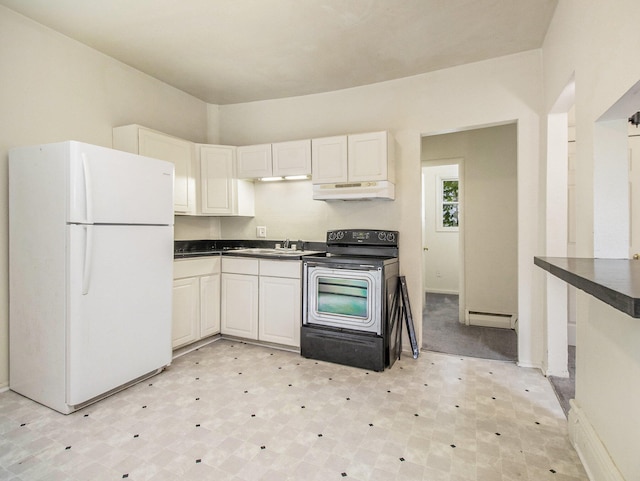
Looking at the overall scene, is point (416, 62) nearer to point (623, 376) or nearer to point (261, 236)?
point (261, 236)

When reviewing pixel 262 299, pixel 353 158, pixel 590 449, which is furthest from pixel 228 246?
pixel 590 449

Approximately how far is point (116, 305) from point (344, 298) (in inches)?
70.0

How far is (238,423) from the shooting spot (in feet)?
6.74

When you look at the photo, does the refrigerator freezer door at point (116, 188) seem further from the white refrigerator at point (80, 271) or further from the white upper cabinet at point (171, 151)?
the white upper cabinet at point (171, 151)

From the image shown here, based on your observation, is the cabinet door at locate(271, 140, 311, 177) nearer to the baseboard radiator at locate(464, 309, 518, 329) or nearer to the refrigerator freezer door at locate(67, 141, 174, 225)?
the refrigerator freezer door at locate(67, 141, 174, 225)

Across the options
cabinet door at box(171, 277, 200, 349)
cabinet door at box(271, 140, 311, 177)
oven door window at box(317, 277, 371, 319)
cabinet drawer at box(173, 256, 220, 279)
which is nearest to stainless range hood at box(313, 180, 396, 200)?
cabinet door at box(271, 140, 311, 177)

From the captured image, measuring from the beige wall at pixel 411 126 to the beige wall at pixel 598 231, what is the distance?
80cm

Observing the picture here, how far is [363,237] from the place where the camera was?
3381 millimetres

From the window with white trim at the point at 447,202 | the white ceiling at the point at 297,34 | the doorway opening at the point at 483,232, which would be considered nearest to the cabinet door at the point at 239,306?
the doorway opening at the point at 483,232

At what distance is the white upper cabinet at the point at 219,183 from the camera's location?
144 inches

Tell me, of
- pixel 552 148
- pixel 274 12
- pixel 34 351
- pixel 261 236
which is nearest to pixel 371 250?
pixel 261 236

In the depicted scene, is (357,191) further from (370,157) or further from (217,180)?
(217,180)

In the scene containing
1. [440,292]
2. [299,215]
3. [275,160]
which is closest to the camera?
[275,160]

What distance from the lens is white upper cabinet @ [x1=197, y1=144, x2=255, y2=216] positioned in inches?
144
